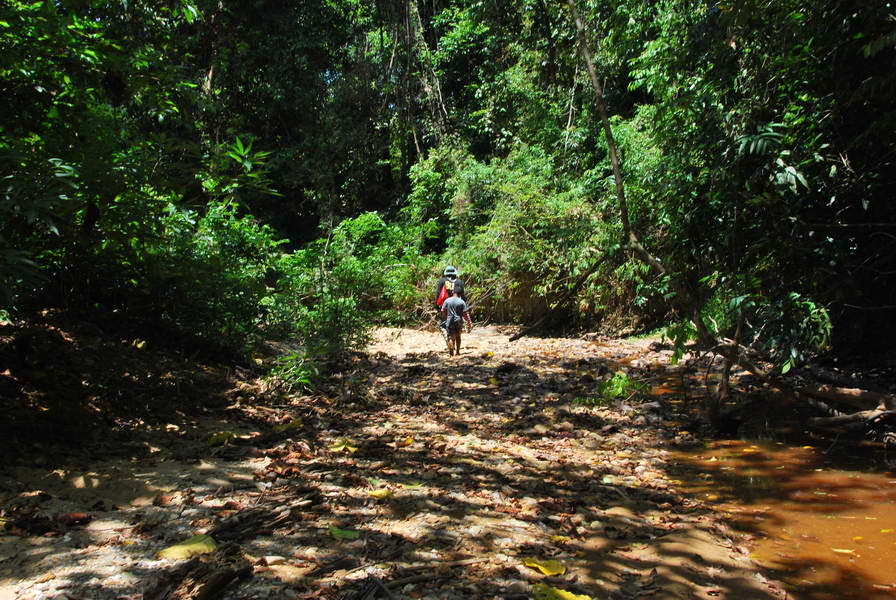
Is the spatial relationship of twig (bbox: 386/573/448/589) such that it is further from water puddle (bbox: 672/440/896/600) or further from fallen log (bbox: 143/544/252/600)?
water puddle (bbox: 672/440/896/600)

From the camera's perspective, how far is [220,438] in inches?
203

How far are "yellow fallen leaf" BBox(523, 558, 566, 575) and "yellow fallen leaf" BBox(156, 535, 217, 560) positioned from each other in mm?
1663

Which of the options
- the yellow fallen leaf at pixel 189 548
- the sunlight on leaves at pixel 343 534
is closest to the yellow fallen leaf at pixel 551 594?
the sunlight on leaves at pixel 343 534

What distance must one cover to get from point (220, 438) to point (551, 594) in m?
3.30

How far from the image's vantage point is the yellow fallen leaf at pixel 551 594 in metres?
2.91

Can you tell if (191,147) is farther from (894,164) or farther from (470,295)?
(470,295)

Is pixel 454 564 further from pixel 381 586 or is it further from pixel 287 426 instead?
pixel 287 426

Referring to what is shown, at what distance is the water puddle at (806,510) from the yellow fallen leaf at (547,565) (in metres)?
1.29

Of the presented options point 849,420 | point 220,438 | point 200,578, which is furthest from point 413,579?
point 849,420

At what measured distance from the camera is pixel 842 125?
5488mm

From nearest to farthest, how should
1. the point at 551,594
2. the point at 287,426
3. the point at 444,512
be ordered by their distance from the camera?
the point at 551,594 → the point at 444,512 → the point at 287,426

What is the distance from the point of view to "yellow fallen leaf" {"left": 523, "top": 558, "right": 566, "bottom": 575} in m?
3.21

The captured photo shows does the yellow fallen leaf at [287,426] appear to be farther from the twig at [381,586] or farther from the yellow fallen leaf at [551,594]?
the yellow fallen leaf at [551,594]

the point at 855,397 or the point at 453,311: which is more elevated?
the point at 453,311
